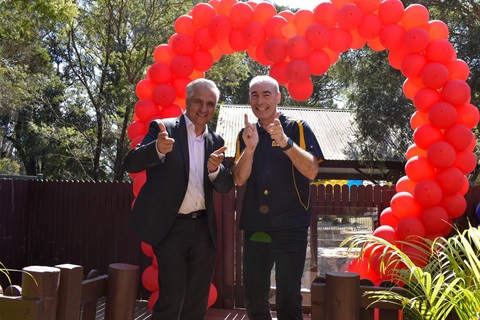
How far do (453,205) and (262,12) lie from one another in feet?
9.55

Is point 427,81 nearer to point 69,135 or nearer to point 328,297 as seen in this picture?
point 328,297

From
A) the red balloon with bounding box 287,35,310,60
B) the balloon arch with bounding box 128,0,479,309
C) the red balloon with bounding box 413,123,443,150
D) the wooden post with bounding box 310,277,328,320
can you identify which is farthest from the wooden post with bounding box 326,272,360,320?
the red balloon with bounding box 287,35,310,60

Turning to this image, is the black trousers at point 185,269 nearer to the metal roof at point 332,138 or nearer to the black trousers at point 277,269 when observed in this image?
the black trousers at point 277,269

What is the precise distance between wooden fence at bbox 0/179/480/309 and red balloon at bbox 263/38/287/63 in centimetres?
191

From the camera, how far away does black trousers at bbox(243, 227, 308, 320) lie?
2.97m

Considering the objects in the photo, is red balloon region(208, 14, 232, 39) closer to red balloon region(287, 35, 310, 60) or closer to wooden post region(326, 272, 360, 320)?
red balloon region(287, 35, 310, 60)

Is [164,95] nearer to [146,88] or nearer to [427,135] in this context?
[146,88]

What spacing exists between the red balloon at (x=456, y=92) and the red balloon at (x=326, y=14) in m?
1.39

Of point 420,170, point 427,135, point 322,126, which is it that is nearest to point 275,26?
point 427,135

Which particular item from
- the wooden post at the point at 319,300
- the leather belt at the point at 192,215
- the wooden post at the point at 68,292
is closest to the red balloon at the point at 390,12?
the leather belt at the point at 192,215

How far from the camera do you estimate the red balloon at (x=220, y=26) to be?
5.71 metres

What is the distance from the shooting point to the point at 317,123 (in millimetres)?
17578

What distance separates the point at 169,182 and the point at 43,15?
849cm

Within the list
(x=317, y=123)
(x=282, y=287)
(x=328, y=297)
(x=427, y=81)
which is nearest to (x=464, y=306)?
(x=328, y=297)
